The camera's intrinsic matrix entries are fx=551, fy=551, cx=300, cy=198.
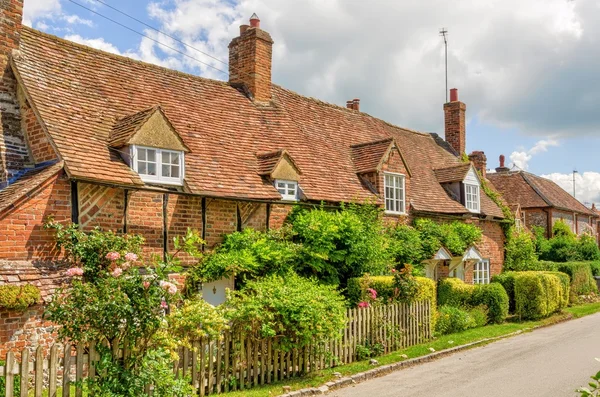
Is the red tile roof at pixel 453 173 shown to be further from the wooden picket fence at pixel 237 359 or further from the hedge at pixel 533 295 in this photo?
the wooden picket fence at pixel 237 359

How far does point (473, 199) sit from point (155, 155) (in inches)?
674

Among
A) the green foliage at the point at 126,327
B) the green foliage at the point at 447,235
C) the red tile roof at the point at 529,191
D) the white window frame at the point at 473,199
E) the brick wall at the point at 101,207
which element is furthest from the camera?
the red tile roof at the point at 529,191

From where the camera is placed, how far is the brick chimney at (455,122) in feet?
103

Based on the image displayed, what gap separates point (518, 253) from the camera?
28.6 m

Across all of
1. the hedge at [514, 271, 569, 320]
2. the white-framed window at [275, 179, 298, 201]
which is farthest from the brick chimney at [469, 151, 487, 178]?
the white-framed window at [275, 179, 298, 201]

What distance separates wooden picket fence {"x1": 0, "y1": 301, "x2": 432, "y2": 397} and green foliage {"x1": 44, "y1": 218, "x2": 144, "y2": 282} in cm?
175

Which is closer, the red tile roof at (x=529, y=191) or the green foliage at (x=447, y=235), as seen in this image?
the green foliage at (x=447, y=235)

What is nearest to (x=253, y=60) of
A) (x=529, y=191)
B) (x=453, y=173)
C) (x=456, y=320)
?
(x=453, y=173)

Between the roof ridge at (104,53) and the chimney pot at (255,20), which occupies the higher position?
the chimney pot at (255,20)

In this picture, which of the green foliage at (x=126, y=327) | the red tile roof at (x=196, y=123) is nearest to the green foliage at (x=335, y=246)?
the red tile roof at (x=196, y=123)

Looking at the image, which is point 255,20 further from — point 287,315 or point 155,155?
point 287,315

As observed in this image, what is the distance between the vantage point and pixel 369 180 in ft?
68.3

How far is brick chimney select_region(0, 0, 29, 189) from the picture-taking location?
12.7m

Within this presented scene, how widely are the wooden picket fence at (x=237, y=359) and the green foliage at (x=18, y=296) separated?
1143 millimetres
